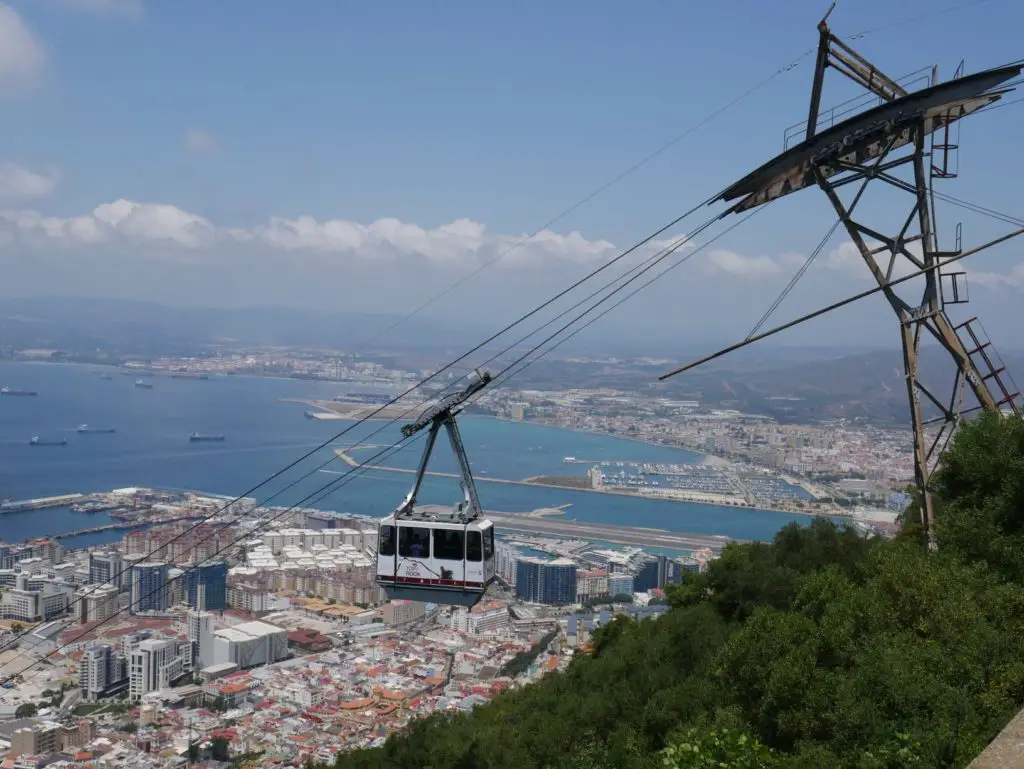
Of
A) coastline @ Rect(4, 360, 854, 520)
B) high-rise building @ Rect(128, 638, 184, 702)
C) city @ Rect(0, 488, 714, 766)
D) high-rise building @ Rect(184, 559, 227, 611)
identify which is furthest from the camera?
coastline @ Rect(4, 360, 854, 520)

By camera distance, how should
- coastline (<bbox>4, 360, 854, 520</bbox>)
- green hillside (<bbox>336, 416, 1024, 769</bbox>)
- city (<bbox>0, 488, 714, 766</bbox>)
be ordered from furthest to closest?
coastline (<bbox>4, 360, 854, 520</bbox>) → city (<bbox>0, 488, 714, 766</bbox>) → green hillside (<bbox>336, 416, 1024, 769</bbox>)

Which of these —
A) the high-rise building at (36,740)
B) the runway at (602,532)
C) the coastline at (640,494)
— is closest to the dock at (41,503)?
the coastline at (640,494)

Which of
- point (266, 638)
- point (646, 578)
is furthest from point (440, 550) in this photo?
point (646, 578)

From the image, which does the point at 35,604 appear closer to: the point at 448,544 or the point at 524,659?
the point at 524,659

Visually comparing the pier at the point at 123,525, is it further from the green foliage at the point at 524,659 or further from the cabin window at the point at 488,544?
the cabin window at the point at 488,544

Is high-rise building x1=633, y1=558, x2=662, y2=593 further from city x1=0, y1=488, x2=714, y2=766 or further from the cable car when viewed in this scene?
the cable car

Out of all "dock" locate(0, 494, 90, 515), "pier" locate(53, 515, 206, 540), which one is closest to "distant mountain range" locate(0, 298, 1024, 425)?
"pier" locate(53, 515, 206, 540)

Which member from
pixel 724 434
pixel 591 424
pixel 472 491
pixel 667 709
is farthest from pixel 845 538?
pixel 591 424
